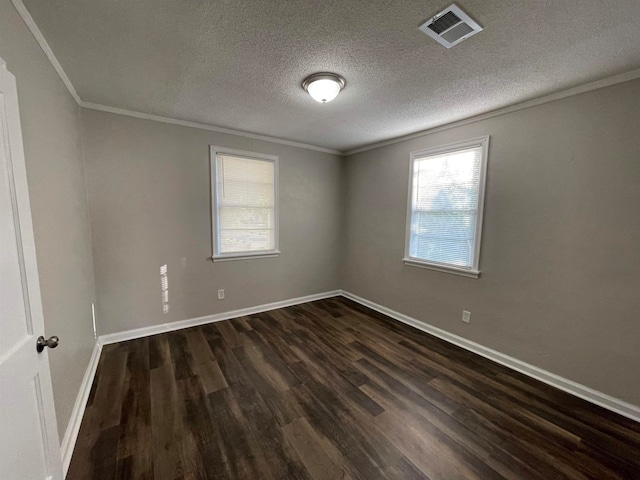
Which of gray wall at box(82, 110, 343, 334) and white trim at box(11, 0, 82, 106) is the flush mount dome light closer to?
white trim at box(11, 0, 82, 106)

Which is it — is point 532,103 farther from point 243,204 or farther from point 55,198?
point 55,198

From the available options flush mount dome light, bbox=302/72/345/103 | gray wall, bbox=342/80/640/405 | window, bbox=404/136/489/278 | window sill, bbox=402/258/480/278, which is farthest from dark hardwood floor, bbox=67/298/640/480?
flush mount dome light, bbox=302/72/345/103

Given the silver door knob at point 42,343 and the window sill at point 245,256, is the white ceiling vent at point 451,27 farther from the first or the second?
the window sill at point 245,256

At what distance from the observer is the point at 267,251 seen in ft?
12.4

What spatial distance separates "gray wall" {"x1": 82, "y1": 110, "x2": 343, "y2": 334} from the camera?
270 cm

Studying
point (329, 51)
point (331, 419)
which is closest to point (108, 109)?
point (329, 51)

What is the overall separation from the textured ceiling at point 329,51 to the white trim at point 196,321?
2468 mm

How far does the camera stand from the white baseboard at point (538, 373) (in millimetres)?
1932

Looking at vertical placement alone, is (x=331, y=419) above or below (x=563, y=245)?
below

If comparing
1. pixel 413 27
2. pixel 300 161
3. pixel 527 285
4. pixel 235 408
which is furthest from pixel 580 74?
pixel 235 408

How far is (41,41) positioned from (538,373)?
4.50 metres

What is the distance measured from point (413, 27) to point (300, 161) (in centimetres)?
266

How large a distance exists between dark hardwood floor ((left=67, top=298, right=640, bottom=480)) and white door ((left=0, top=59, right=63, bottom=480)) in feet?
2.04

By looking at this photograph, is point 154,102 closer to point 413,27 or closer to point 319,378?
point 413,27
